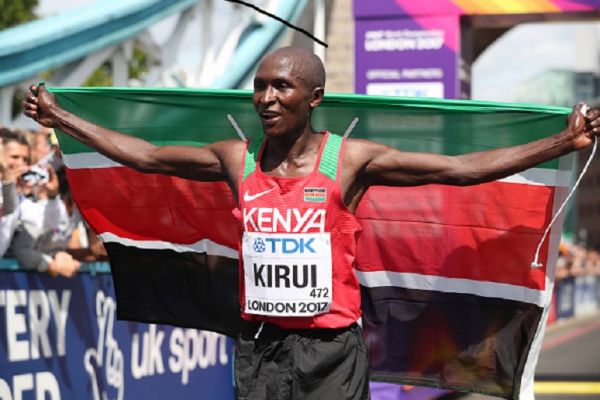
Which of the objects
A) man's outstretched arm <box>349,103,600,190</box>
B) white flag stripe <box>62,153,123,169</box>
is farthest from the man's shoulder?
white flag stripe <box>62,153,123,169</box>

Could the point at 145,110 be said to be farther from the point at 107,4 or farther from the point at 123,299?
the point at 107,4

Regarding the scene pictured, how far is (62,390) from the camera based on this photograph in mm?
6582

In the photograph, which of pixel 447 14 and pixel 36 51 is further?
pixel 447 14

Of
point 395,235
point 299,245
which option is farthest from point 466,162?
point 395,235

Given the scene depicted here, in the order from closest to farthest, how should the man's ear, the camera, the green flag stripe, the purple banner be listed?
the man's ear
the green flag stripe
the camera
the purple banner

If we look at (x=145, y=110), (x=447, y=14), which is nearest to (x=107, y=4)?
(x=447, y=14)

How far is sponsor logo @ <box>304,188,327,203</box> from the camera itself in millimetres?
4531

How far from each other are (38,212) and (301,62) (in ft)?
9.43

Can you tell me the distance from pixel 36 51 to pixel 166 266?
5428 mm

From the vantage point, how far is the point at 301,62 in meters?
4.53

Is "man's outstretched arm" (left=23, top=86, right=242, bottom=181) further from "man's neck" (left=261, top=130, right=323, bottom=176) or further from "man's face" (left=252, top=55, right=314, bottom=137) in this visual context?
"man's face" (left=252, top=55, right=314, bottom=137)

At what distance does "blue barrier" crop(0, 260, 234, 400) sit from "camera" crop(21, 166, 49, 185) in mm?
537

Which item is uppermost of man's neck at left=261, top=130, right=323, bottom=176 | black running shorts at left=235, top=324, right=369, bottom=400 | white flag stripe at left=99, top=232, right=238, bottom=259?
man's neck at left=261, top=130, right=323, bottom=176

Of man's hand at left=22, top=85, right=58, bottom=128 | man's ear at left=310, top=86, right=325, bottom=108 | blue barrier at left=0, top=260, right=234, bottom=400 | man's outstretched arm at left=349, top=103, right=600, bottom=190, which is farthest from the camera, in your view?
blue barrier at left=0, top=260, right=234, bottom=400
